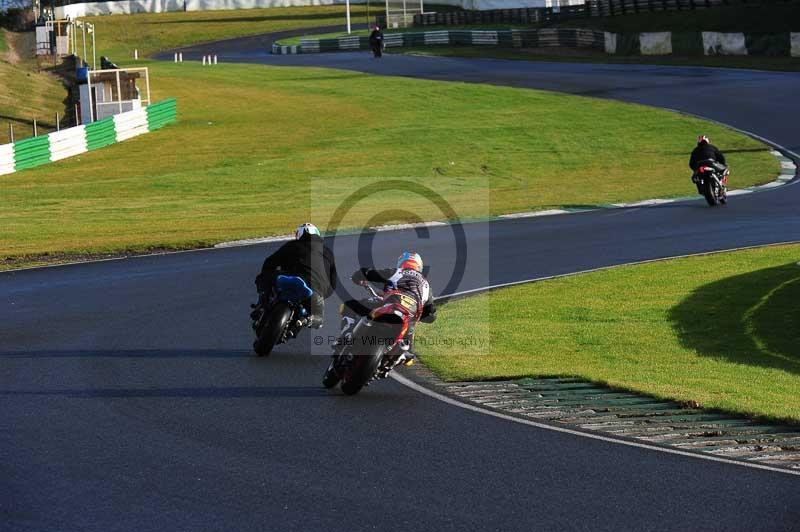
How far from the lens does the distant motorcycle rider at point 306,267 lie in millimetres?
13695

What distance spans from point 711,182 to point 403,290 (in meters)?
17.2

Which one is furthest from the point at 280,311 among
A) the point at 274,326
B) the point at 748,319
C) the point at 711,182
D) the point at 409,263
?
the point at 711,182

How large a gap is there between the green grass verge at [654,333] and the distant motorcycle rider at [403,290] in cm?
112

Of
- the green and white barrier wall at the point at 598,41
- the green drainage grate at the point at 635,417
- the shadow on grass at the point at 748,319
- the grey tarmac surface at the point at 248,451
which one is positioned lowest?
the shadow on grass at the point at 748,319

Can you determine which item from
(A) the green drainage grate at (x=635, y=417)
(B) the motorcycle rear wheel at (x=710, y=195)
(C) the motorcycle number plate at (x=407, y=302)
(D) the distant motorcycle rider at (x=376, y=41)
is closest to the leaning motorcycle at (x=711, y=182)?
(B) the motorcycle rear wheel at (x=710, y=195)

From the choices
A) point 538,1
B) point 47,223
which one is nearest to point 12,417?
point 47,223

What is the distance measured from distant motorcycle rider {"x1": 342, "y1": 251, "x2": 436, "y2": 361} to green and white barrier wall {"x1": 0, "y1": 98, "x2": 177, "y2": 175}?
27851 millimetres

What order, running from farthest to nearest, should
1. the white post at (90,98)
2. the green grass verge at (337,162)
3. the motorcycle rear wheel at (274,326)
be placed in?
the white post at (90,98)
the green grass verge at (337,162)
the motorcycle rear wheel at (274,326)

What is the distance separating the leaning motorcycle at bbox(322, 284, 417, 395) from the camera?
452 inches

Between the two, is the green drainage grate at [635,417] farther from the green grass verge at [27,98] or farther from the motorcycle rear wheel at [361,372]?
the green grass verge at [27,98]

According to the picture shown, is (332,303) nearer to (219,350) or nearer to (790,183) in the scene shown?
(219,350)

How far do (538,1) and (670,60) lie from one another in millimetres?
35115

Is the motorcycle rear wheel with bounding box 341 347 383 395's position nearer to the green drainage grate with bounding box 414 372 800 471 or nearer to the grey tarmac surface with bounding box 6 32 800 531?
the grey tarmac surface with bounding box 6 32 800 531

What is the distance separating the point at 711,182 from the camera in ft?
90.3
